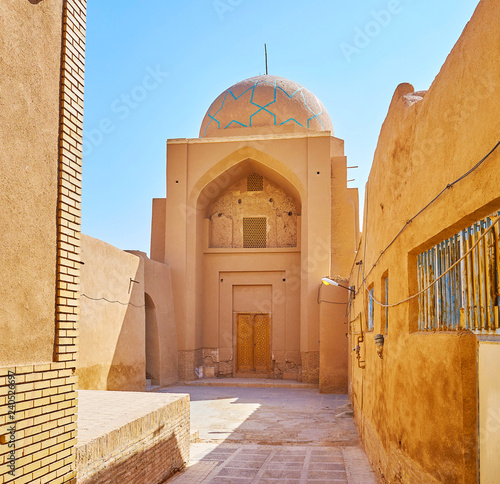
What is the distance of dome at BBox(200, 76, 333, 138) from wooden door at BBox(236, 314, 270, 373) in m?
6.44

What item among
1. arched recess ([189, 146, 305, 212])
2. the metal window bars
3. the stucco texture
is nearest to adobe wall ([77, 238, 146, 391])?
arched recess ([189, 146, 305, 212])

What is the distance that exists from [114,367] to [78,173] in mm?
8350

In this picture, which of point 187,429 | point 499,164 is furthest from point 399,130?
point 187,429

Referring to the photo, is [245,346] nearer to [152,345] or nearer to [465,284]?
[152,345]

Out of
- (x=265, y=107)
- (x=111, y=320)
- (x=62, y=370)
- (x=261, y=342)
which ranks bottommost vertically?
(x=261, y=342)

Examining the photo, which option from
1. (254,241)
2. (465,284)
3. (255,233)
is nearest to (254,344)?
(254,241)

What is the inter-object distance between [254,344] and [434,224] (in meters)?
13.9

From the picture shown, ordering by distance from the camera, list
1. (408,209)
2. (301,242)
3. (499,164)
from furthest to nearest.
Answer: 1. (301,242)
2. (408,209)
3. (499,164)

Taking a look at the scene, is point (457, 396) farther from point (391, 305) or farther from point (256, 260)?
point (256, 260)

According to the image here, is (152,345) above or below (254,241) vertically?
below

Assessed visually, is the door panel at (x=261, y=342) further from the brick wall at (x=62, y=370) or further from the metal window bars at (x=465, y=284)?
the brick wall at (x=62, y=370)

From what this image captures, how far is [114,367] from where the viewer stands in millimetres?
11984

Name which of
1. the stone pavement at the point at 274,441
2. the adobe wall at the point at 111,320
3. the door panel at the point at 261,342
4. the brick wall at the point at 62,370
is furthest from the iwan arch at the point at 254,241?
the brick wall at the point at 62,370

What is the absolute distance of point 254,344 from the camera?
682 inches
